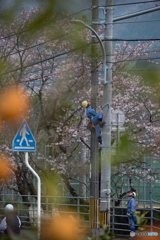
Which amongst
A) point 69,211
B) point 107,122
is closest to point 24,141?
point 69,211

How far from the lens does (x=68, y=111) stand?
43.0ft

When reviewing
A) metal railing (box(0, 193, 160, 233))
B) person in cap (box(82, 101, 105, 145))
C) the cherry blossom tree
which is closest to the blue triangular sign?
metal railing (box(0, 193, 160, 233))

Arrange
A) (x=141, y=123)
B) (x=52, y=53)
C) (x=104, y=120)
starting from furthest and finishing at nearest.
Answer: (x=141, y=123)
(x=52, y=53)
(x=104, y=120)

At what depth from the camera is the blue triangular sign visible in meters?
4.52

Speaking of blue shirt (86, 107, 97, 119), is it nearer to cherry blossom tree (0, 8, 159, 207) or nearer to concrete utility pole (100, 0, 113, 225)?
concrete utility pole (100, 0, 113, 225)

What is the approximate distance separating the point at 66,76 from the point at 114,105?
6.92 ft

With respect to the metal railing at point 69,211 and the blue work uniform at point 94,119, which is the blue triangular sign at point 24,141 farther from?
the blue work uniform at point 94,119

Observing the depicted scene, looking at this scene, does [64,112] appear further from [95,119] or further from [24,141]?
[24,141]

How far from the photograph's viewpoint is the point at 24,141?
4.67 m

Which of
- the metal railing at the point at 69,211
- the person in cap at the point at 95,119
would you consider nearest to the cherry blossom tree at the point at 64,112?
the metal railing at the point at 69,211

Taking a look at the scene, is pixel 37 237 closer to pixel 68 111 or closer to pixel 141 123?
pixel 141 123

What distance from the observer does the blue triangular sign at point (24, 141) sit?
452 cm

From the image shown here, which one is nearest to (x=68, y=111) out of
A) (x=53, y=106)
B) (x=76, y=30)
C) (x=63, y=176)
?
(x=53, y=106)

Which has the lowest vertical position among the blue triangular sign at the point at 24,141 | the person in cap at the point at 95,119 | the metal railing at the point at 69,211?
the metal railing at the point at 69,211
